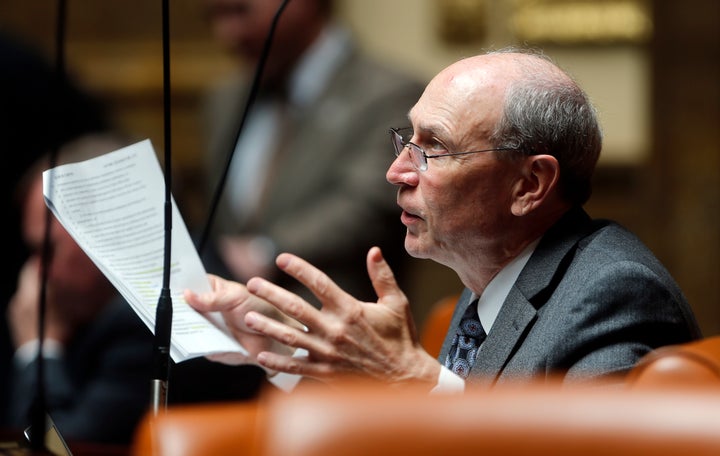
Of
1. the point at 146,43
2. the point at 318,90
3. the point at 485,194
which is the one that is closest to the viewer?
the point at 485,194

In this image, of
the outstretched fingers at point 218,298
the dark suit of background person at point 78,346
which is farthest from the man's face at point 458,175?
the dark suit of background person at point 78,346

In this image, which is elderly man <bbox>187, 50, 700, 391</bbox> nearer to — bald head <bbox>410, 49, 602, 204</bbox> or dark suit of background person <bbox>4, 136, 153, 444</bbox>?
bald head <bbox>410, 49, 602, 204</bbox>

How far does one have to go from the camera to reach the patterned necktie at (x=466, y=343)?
5.30 ft

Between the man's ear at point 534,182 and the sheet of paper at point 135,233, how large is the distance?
16.8 inches

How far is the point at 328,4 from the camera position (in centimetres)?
361

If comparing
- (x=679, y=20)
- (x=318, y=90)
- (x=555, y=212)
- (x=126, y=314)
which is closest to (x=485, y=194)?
(x=555, y=212)

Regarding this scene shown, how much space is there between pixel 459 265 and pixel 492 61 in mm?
268

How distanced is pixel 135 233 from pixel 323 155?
1735 millimetres

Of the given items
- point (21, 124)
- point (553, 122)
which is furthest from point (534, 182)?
point (21, 124)

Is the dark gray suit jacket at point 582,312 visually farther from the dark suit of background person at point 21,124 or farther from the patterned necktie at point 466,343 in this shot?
the dark suit of background person at point 21,124

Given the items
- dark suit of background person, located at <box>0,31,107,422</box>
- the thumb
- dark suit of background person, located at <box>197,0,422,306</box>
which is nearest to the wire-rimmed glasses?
the thumb

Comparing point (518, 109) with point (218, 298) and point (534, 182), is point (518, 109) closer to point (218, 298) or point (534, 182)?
point (534, 182)

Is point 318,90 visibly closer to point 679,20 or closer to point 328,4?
point 328,4

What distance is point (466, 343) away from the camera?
1.65 meters
